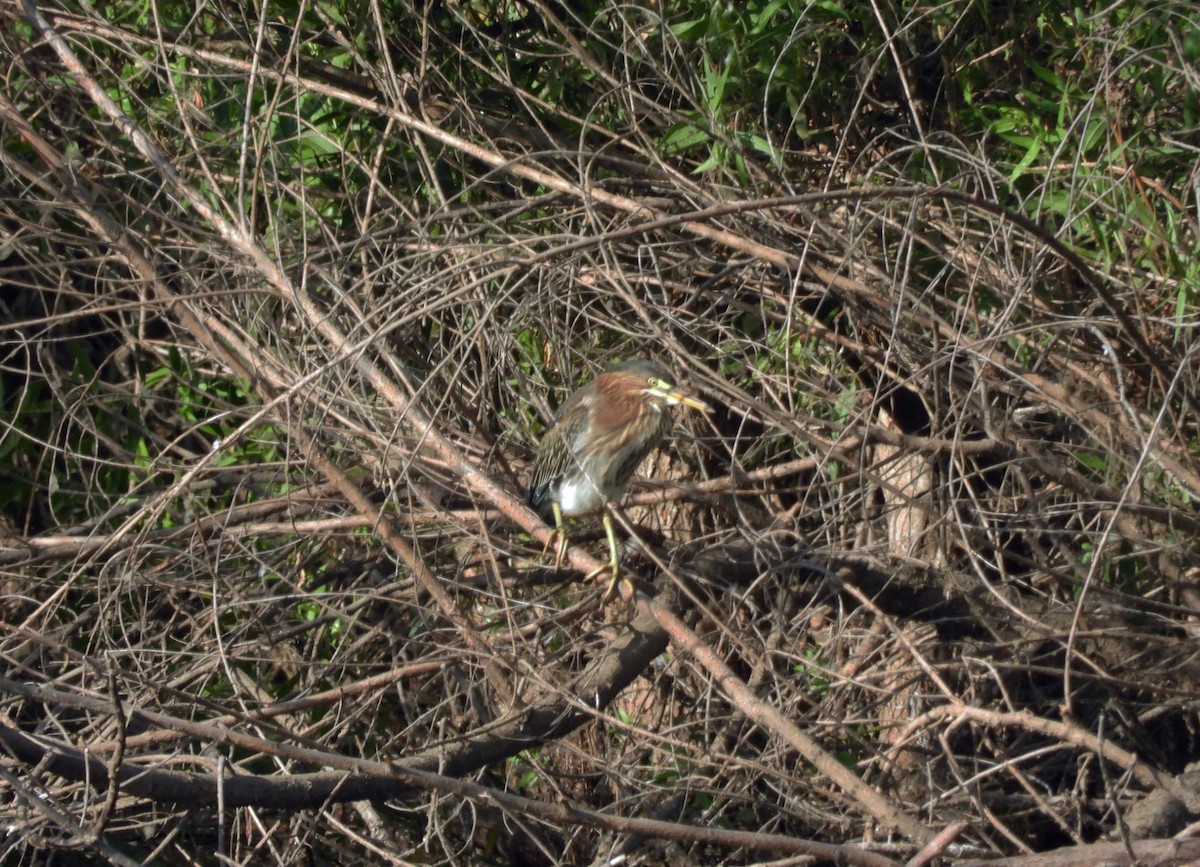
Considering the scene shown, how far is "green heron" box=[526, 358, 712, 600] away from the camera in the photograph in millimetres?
4125

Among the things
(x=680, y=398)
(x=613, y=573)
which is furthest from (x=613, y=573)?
(x=680, y=398)

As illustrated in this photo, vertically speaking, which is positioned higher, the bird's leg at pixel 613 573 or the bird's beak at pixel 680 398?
the bird's beak at pixel 680 398

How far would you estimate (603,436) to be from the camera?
426 cm

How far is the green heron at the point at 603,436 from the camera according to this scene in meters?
4.12

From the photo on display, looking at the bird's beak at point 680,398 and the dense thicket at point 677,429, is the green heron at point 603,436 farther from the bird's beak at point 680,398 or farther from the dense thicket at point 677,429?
the dense thicket at point 677,429

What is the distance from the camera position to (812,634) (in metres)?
3.87

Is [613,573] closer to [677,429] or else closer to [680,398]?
[680,398]

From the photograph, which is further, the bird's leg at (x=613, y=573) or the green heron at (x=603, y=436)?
the green heron at (x=603, y=436)

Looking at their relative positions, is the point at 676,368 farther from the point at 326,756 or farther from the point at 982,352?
the point at 326,756

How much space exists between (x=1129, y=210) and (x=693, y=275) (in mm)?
1360

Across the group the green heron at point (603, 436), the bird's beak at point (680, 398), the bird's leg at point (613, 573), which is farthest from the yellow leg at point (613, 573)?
the bird's beak at point (680, 398)

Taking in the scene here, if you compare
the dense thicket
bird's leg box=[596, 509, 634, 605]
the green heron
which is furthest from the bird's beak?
bird's leg box=[596, 509, 634, 605]

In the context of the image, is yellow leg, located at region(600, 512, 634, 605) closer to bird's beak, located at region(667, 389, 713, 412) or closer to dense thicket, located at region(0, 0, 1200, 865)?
dense thicket, located at region(0, 0, 1200, 865)

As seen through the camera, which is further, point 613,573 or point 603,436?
Result: point 603,436
